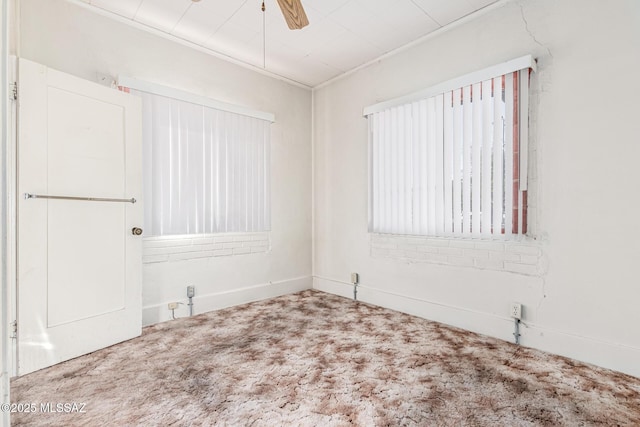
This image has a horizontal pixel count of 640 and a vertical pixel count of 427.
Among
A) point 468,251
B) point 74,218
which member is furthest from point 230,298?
point 468,251

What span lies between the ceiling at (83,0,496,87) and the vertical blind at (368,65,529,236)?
0.68 meters

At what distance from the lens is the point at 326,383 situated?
6.47ft

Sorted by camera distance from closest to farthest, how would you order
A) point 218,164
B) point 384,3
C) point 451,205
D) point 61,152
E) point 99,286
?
point 61,152
point 99,286
point 384,3
point 451,205
point 218,164

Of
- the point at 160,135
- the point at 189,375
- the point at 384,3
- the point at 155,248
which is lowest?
the point at 189,375

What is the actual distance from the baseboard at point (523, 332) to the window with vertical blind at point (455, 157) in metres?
0.75

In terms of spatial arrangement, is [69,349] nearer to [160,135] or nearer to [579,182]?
[160,135]

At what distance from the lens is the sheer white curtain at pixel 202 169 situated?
3.00m

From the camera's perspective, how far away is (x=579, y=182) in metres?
2.31

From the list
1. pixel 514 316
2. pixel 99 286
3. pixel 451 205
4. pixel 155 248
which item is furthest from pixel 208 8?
pixel 514 316

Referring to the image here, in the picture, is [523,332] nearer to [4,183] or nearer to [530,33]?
[530,33]

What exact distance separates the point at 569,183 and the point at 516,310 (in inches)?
42.9

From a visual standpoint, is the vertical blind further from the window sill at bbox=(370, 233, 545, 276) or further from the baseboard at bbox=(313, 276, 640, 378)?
the baseboard at bbox=(313, 276, 640, 378)

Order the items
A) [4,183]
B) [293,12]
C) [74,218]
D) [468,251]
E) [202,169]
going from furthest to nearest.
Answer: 1. [202,169]
2. [468,251]
3. [74,218]
4. [293,12]
5. [4,183]

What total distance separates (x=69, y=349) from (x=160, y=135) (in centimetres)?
195
